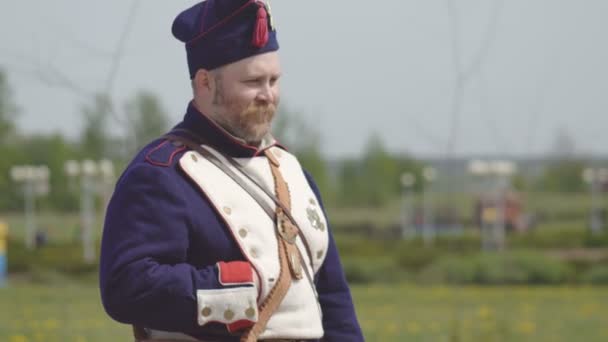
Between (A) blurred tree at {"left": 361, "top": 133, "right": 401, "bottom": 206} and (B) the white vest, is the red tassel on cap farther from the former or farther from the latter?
(A) blurred tree at {"left": 361, "top": 133, "right": 401, "bottom": 206}

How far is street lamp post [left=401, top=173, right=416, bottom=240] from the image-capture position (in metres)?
58.9

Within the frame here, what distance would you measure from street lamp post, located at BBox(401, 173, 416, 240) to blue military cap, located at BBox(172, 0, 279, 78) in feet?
180

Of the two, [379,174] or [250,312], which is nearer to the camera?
[250,312]

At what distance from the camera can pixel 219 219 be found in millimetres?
2564

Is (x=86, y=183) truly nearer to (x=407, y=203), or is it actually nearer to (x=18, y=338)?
(x=18, y=338)

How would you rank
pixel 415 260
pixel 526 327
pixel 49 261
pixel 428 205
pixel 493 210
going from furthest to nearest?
pixel 428 205, pixel 493 210, pixel 49 261, pixel 415 260, pixel 526 327

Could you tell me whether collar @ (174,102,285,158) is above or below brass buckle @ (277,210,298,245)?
above

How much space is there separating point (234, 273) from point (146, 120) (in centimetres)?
260

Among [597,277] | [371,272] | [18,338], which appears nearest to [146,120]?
[18,338]

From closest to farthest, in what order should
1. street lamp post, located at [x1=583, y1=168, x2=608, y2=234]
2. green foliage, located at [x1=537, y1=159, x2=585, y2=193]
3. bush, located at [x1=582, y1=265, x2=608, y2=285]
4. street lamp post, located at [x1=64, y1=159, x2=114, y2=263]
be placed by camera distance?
1. bush, located at [x1=582, y1=265, x2=608, y2=285]
2. street lamp post, located at [x1=64, y1=159, x2=114, y2=263]
3. street lamp post, located at [x1=583, y1=168, x2=608, y2=234]
4. green foliage, located at [x1=537, y1=159, x2=585, y2=193]

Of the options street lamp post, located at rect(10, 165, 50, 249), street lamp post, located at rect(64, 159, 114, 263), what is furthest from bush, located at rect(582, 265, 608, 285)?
street lamp post, located at rect(10, 165, 50, 249)

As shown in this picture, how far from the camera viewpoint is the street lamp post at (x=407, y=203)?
5892cm

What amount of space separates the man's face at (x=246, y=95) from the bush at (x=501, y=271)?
2012 cm

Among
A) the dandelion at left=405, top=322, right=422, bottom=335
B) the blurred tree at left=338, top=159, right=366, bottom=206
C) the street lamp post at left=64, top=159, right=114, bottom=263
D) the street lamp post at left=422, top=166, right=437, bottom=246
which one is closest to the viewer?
the dandelion at left=405, top=322, right=422, bottom=335
